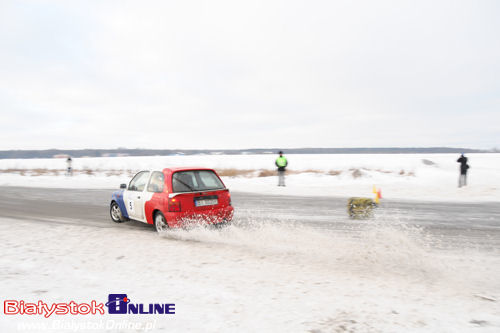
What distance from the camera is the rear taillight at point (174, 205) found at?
6707 millimetres

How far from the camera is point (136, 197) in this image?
7.77 meters

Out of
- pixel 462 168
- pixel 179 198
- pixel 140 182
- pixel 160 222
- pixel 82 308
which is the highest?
pixel 462 168

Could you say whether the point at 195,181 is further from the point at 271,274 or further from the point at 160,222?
the point at 271,274

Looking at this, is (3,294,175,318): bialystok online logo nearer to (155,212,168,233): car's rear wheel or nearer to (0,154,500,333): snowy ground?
(0,154,500,333): snowy ground

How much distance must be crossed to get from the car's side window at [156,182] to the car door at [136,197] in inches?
12.0

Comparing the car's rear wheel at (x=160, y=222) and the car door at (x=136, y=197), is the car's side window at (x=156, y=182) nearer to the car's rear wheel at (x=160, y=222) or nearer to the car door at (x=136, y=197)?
the car door at (x=136, y=197)

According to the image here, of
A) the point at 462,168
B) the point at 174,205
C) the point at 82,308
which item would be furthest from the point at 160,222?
the point at 462,168

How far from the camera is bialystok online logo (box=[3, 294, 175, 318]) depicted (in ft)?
11.2

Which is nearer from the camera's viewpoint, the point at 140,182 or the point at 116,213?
the point at 140,182

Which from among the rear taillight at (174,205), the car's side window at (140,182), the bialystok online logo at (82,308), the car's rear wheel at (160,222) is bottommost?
the bialystok online logo at (82,308)

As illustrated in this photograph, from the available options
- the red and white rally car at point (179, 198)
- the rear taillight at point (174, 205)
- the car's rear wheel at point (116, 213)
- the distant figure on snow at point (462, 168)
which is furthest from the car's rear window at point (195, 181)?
the distant figure on snow at point (462, 168)

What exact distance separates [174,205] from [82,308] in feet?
10.8

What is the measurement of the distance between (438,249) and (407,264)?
126cm

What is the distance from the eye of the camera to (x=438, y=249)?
5777 mm
